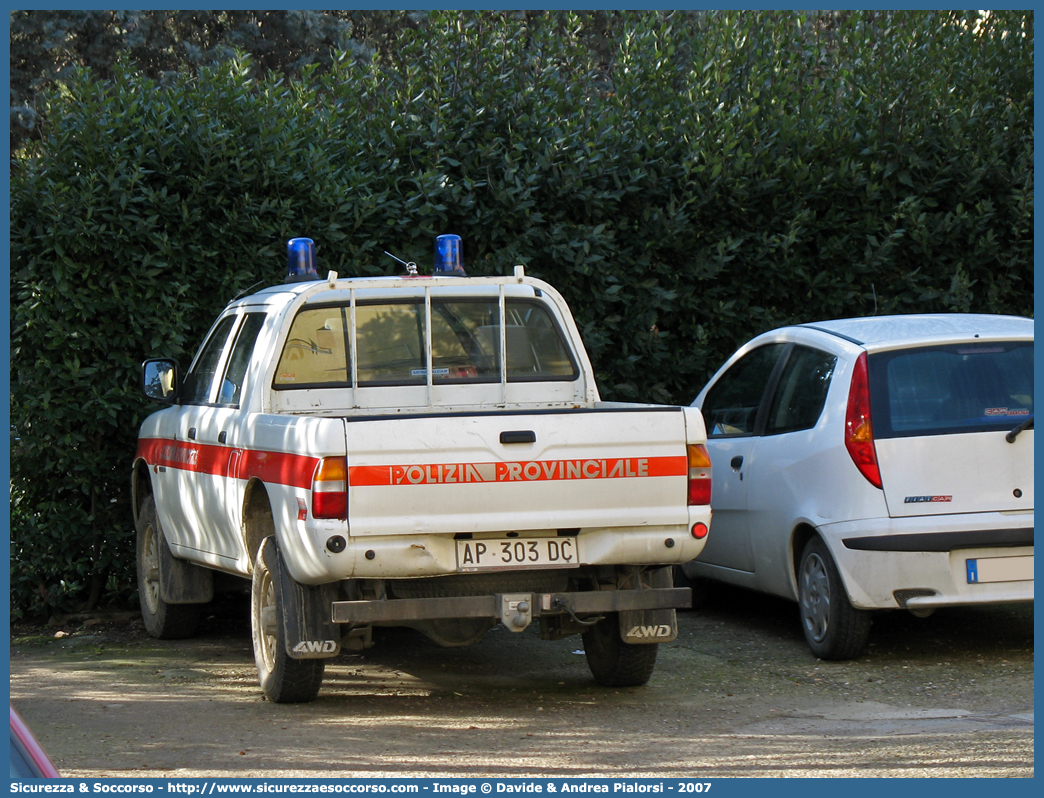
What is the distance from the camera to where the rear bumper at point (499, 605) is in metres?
5.69

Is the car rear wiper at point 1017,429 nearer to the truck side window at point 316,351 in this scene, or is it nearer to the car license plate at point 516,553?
the car license plate at point 516,553

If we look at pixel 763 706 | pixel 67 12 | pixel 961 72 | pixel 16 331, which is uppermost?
pixel 67 12

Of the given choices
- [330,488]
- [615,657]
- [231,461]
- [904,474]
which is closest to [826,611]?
[904,474]

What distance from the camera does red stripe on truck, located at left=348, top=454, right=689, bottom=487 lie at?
18.2 feet

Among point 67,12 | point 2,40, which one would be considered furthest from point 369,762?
point 67,12

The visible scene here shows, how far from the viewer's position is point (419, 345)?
7238 mm

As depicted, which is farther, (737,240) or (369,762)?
(737,240)

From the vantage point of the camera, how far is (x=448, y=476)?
18.5 ft

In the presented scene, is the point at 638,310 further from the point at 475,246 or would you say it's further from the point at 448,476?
the point at 448,476

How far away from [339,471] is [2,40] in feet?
11.9

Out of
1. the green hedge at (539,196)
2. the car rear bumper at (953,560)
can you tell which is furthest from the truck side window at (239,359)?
the car rear bumper at (953,560)

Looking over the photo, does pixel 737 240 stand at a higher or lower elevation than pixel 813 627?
higher

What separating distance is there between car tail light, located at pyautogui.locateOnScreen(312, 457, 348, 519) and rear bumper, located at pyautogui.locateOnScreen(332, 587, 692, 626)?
1.41 ft

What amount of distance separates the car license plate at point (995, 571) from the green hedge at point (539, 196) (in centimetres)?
304
